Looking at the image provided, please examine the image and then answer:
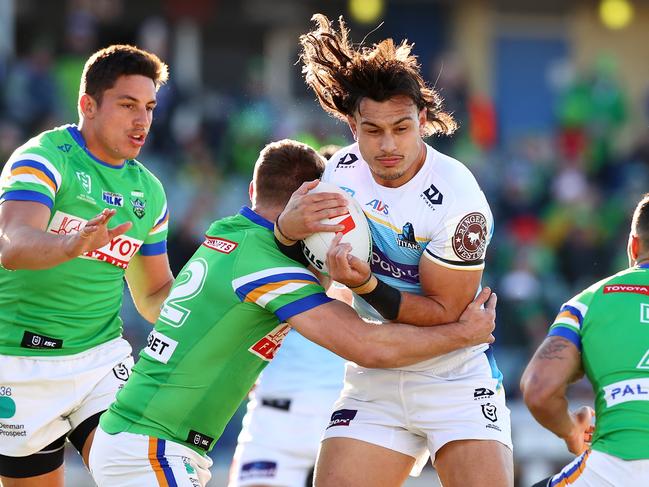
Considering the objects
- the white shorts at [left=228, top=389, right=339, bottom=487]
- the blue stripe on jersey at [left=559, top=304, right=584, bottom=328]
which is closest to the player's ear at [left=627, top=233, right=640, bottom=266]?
the blue stripe on jersey at [left=559, top=304, right=584, bottom=328]

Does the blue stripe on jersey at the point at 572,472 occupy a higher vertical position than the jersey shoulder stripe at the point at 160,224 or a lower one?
lower

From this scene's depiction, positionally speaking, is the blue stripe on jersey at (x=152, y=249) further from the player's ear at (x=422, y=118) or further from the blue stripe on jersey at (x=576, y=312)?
the blue stripe on jersey at (x=576, y=312)

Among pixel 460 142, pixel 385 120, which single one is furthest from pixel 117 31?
pixel 385 120

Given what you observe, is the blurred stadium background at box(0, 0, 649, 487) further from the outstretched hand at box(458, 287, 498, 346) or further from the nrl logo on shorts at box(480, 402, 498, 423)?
the outstretched hand at box(458, 287, 498, 346)

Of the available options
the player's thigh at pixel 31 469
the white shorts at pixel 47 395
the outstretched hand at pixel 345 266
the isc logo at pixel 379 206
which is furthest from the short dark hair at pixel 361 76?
the player's thigh at pixel 31 469

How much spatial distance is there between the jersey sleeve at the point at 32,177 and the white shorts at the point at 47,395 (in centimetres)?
92

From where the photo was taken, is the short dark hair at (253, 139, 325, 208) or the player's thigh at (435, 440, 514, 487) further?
the short dark hair at (253, 139, 325, 208)

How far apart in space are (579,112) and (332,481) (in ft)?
43.7

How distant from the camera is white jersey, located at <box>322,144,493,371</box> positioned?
5.59 meters

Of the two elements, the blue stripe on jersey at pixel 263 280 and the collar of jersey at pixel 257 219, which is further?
the collar of jersey at pixel 257 219

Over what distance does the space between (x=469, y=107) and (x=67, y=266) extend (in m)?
11.8

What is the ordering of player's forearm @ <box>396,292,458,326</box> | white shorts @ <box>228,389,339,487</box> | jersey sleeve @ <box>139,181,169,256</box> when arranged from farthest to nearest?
white shorts @ <box>228,389,339,487</box>
jersey sleeve @ <box>139,181,169,256</box>
player's forearm @ <box>396,292,458,326</box>

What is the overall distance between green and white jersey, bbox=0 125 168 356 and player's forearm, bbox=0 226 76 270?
402 millimetres

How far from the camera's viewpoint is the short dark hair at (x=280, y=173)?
5.75m
